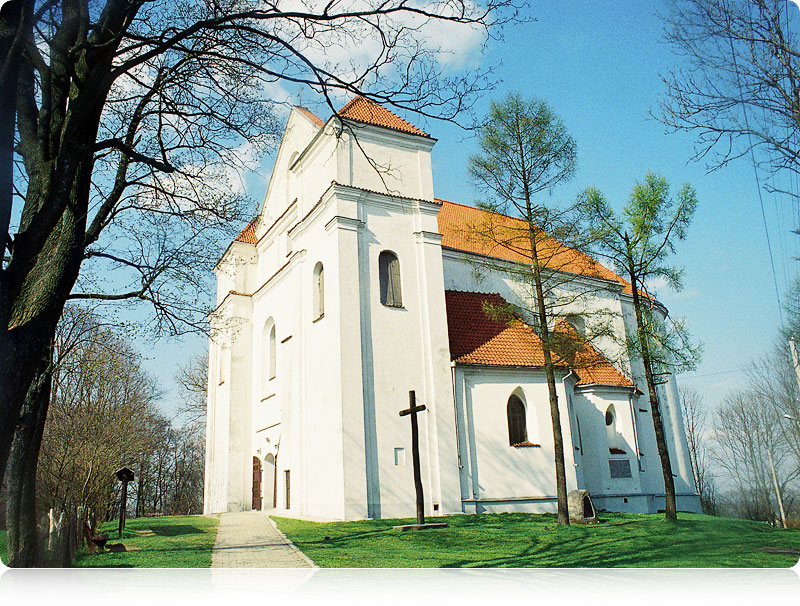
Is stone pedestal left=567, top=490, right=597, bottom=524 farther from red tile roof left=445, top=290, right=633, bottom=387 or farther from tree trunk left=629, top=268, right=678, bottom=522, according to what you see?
red tile roof left=445, top=290, right=633, bottom=387

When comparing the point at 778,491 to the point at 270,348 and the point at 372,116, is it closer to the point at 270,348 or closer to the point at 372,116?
the point at 372,116

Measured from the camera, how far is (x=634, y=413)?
17641 millimetres

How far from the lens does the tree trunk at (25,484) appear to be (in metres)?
6.58

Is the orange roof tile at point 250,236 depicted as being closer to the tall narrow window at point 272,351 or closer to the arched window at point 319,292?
the tall narrow window at point 272,351

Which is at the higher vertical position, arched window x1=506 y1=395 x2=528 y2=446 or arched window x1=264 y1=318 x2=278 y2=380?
arched window x1=264 y1=318 x2=278 y2=380

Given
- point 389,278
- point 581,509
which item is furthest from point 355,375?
point 581,509

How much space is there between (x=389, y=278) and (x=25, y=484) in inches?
355

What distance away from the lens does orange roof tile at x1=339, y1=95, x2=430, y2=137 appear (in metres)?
14.7

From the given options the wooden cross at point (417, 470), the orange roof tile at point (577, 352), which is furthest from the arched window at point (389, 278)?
the orange roof tile at point (577, 352)

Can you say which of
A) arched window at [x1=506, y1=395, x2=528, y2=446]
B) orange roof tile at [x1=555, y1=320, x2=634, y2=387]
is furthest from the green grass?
orange roof tile at [x1=555, y1=320, x2=634, y2=387]

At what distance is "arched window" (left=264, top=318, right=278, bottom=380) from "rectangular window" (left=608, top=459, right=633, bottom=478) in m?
10.0

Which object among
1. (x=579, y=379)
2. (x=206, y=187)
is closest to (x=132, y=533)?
(x=206, y=187)

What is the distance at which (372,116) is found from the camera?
1496 centimetres

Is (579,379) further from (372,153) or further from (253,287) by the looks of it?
(253,287)
